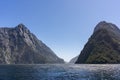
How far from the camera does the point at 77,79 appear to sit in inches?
3674

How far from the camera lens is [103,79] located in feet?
291

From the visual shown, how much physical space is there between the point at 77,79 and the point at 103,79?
1039 cm
